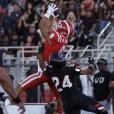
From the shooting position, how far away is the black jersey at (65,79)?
12461 mm

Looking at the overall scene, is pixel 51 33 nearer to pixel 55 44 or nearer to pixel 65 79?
pixel 55 44

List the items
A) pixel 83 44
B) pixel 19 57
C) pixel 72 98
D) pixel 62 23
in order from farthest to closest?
pixel 83 44, pixel 19 57, pixel 62 23, pixel 72 98

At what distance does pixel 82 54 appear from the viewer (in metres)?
19.0

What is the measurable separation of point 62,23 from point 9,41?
736 centimetres

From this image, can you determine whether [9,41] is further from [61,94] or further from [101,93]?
[61,94]

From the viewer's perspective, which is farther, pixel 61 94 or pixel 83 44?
pixel 83 44

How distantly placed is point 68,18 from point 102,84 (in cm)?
571

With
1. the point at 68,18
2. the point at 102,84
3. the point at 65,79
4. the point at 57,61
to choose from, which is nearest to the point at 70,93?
the point at 65,79

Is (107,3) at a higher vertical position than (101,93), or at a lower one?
higher

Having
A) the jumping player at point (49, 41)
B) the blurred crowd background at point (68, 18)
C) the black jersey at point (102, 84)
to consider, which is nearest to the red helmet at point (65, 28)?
the jumping player at point (49, 41)

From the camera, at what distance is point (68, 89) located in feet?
40.9

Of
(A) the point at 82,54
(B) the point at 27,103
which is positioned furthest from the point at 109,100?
(A) the point at 82,54

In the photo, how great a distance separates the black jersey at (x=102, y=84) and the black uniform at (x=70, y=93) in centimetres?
223

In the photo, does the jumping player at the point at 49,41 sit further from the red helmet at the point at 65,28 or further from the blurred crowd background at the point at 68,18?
the blurred crowd background at the point at 68,18
